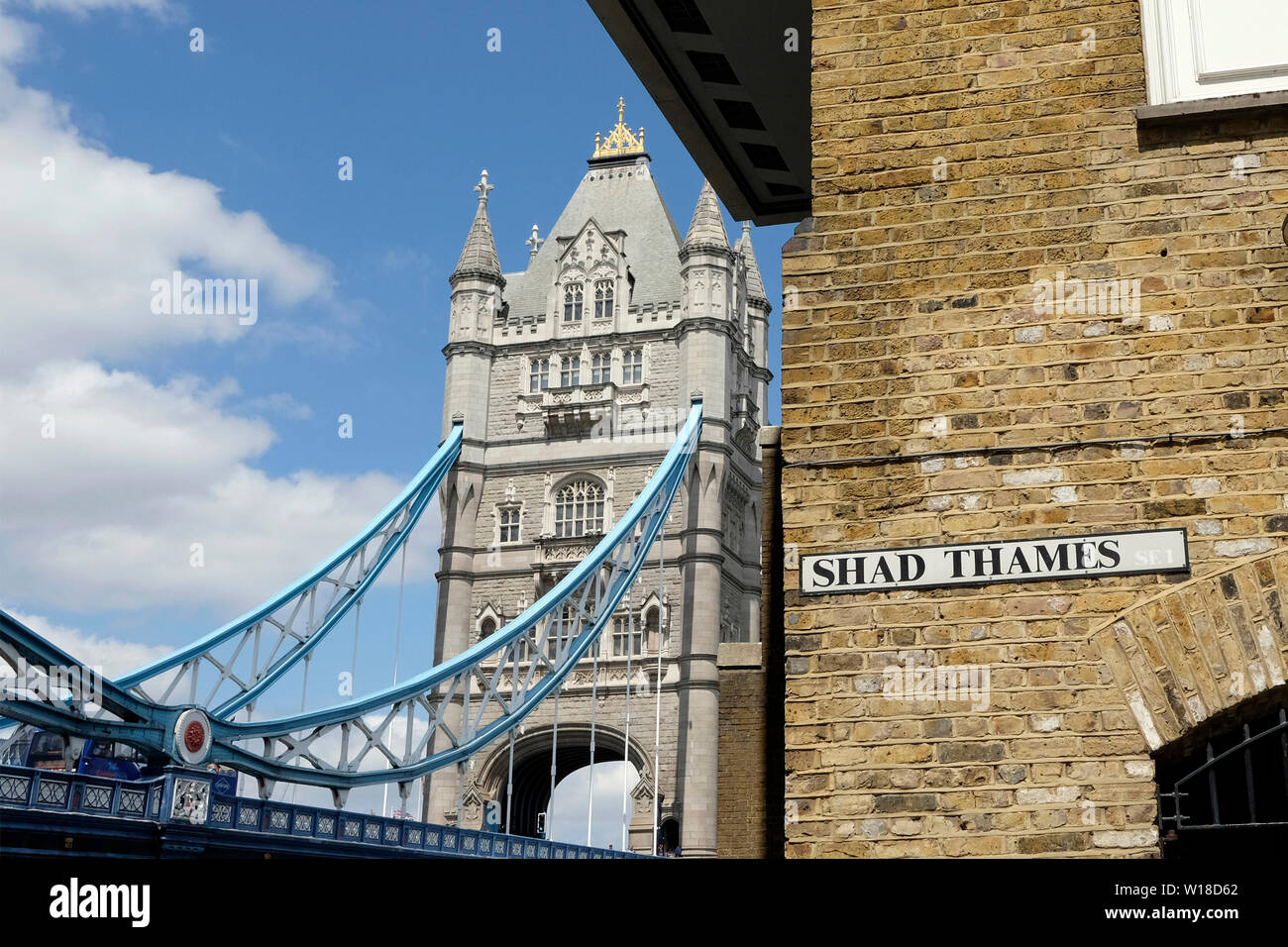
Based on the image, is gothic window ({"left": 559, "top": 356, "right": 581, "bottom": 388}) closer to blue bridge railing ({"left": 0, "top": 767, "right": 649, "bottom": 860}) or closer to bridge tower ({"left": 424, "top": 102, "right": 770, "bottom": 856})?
bridge tower ({"left": 424, "top": 102, "right": 770, "bottom": 856})

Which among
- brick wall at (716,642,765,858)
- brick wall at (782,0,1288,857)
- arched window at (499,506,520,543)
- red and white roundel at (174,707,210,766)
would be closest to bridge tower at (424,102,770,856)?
arched window at (499,506,520,543)

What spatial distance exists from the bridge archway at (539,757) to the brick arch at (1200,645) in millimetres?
36468

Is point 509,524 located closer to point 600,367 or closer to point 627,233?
point 600,367

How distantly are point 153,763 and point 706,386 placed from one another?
93.1 ft

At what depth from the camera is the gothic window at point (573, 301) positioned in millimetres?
48156

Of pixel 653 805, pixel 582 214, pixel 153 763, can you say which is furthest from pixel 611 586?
pixel 153 763

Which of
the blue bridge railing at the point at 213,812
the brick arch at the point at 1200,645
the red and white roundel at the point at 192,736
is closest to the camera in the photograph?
the brick arch at the point at 1200,645

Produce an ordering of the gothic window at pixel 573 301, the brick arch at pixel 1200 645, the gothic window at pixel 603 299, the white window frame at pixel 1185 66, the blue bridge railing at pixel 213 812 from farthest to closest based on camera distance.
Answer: the gothic window at pixel 573 301, the gothic window at pixel 603 299, the blue bridge railing at pixel 213 812, the white window frame at pixel 1185 66, the brick arch at pixel 1200 645

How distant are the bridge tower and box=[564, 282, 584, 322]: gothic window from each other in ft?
0.16

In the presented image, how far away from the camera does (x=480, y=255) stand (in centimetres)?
A: 4875

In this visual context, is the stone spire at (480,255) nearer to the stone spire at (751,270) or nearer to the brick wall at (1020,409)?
the stone spire at (751,270)

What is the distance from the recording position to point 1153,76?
461cm

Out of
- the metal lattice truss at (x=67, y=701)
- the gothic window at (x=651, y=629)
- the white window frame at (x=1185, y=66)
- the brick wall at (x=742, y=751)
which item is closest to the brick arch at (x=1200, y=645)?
the white window frame at (x=1185, y=66)
